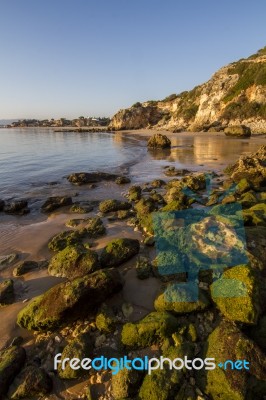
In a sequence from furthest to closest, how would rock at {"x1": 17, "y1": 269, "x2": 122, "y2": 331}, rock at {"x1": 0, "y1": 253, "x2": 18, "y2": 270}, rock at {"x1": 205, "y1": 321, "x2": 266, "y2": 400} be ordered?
rock at {"x1": 0, "y1": 253, "x2": 18, "y2": 270} < rock at {"x1": 17, "y1": 269, "x2": 122, "y2": 331} < rock at {"x1": 205, "y1": 321, "x2": 266, "y2": 400}

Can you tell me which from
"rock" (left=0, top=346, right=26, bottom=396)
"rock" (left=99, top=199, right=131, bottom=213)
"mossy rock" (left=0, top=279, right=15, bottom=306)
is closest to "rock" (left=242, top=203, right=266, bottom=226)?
"rock" (left=99, top=199, right=131, bottom=213)

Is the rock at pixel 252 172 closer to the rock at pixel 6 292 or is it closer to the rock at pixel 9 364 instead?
the rock at pixel 6 292

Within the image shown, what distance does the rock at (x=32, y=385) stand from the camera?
13.1 feet

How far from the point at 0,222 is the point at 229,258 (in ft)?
32.9

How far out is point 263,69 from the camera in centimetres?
6047

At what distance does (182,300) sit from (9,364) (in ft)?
10.4

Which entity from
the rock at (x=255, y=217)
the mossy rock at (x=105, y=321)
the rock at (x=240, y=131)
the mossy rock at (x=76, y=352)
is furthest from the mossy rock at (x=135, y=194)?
the rock at (x=240, y=131)

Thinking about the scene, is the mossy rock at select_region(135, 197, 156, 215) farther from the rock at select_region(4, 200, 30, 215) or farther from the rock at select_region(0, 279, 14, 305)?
the rock at select_region(4, 200, 30, 215)

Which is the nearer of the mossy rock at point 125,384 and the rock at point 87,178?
the mossy rock at point 125,384

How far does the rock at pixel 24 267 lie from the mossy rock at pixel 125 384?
13.7 feet

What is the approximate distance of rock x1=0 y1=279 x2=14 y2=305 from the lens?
19.7ft

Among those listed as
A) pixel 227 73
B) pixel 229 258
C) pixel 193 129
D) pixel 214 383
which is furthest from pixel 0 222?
pixel 227 73

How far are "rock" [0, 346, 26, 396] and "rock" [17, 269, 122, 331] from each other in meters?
0.54

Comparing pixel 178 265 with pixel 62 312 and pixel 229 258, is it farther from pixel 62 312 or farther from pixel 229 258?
pixel 62 312
